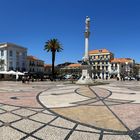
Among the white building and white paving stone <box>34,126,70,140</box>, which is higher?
the white building

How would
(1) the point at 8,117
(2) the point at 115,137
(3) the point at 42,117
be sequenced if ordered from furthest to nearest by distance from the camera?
(3) the point at 42,117
(1) the point at 8,117
(2) the point at 115,137

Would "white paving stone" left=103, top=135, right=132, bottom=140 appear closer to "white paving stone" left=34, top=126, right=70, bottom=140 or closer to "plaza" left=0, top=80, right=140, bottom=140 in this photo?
"plaza" left=0, top=80, right=140, bottom=140

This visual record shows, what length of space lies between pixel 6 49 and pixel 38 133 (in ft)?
213

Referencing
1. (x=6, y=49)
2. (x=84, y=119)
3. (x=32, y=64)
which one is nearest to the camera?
(x=84, y=119)

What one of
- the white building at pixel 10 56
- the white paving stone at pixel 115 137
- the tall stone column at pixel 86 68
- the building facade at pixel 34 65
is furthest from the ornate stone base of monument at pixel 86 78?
the building facade at pixel 34 65

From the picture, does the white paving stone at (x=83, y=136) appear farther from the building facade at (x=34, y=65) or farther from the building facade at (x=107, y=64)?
the building facade at (x=107, y=64)

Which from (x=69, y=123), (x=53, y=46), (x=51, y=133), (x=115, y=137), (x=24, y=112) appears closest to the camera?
(x=115, y=137)

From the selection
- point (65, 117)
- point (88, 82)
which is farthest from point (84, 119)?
point (88, 82)

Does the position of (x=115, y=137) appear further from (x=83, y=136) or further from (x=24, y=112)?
(x=24, y=112)

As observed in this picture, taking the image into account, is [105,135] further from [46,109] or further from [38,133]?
[46,109]

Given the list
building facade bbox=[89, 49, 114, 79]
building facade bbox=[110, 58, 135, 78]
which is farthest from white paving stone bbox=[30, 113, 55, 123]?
building facade bbox=[110, 58, 135, 78]

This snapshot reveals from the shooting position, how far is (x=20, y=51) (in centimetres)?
7288

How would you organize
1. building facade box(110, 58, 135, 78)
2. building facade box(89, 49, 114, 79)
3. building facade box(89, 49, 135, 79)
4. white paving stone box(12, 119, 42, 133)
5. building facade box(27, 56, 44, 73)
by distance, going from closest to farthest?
white paving stone box(12, 119, 42, 133) < building facade box(27, 56, 44, 73) < building facade box(110, 58, 135, 78) < building facade box(89, 49, 135, 79) < building facade box(89, 49, 114, 79)

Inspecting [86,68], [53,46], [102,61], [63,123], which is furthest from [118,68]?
[63,123]
